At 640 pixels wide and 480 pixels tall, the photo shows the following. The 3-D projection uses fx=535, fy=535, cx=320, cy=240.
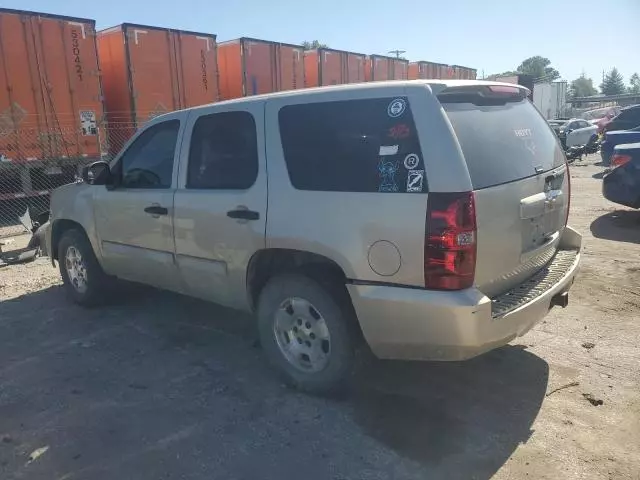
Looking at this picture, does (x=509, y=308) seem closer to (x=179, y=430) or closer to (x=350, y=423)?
(x=350, y=423)

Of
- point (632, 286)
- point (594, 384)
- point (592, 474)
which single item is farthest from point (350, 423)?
point (632, 286)

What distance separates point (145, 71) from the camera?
1273cm

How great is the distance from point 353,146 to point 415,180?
1.61 feet

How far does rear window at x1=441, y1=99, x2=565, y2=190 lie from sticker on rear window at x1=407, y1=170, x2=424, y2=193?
0.27 m

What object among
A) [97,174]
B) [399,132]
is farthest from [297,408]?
[97,174]

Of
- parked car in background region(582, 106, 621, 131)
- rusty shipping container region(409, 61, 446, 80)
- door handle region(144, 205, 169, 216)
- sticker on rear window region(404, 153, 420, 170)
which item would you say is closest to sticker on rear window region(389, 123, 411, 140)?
sticker on rear window region(404, 153, 420, 170)

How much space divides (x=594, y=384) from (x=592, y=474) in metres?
1.04

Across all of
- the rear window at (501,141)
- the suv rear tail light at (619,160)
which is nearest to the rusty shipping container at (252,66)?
the suv rear tail light at (619,160)

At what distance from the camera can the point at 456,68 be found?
2597 cm

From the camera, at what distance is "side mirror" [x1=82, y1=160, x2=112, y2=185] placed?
4.86 m

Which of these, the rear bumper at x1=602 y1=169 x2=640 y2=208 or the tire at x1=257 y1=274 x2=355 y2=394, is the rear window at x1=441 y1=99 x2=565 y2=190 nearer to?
the tire at x1=257 y1=274 x2=355 y2=394

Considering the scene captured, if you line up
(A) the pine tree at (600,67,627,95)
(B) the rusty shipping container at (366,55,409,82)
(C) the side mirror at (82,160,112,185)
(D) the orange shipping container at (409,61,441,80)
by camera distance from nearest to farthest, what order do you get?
(C) the side mirror at (82,160,112,185) → (B) the rusty shipping container at (366,55,409,82) → (D) the orange shipping container at (409,61,441,80) → (A) the pine tree at (600,67,627,95)

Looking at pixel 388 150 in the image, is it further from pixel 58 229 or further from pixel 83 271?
pixel 58 229

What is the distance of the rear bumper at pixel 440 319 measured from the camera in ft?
9.41
